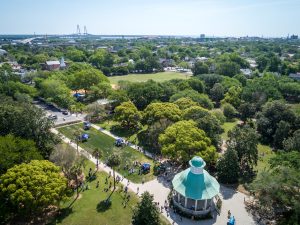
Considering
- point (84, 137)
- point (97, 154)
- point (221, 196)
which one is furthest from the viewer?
point (84, 137)

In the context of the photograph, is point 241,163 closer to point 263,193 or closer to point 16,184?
point 263,193

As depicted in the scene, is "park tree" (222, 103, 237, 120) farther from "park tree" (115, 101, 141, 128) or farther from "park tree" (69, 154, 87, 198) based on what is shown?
"park tree" (69, 154, 87, 198)

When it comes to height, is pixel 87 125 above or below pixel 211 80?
below

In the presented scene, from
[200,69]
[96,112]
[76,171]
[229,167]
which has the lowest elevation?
[96,112]

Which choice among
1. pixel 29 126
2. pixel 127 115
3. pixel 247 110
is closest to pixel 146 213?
pixel 29 126

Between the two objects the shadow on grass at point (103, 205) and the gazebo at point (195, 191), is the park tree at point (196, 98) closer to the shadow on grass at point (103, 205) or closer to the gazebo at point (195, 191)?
the gazebo at point (195, 191)

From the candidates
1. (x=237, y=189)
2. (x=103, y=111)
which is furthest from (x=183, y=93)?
(x=237, y=189)

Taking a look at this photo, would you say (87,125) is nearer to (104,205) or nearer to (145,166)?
(145,166)

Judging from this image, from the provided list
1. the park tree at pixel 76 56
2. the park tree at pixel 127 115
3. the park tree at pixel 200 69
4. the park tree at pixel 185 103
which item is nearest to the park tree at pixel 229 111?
the park tree at pixel 185 103
